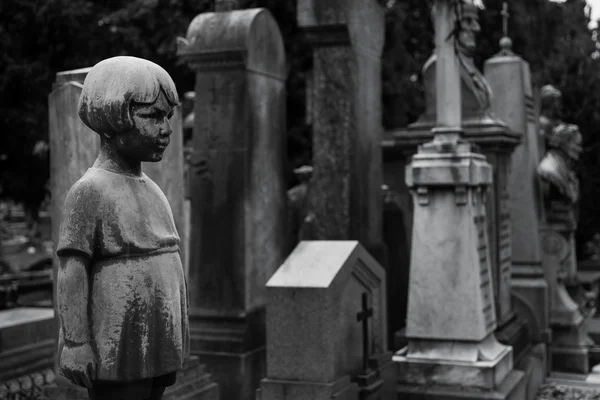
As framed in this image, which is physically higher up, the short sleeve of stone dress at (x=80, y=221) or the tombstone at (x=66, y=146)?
the tombstone at (x=66, y=146)

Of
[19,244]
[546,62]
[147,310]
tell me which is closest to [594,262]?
[546,62]

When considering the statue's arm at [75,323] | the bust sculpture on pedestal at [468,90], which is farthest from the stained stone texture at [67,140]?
the bust sculpture on pedestal at [468,90]

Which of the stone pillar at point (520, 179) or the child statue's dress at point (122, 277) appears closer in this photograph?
the child statue's dress at point (122, 277)

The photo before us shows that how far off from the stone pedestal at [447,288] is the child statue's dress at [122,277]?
3.86 m

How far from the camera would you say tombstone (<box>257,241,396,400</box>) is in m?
5.97

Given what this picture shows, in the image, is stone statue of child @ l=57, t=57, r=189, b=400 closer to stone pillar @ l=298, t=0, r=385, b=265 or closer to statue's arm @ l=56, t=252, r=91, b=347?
statue's arm @ l=56, t=252, r=91, b=347

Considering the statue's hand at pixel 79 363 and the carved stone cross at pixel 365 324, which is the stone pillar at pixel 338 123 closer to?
the carved stone cross at pixel 365 324

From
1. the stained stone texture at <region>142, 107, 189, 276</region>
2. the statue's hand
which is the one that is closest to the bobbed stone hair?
the statue's hand

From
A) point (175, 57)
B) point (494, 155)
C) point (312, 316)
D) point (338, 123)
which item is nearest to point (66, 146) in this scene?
point (312, 316)

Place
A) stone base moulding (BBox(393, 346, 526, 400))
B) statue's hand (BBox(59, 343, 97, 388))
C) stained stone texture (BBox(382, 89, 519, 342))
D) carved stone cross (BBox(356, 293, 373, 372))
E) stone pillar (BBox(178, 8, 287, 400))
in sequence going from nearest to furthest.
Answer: statue's hand (BBox(59, 343, 97, 388))
carved stone cross (BBox(356, 293, 373, 372))
stone base moulding (BBox(393, 346, 526, 400))
stone pillar (BBox(178, 8, 287, 400))
stained stone texture (BBox(382, 89, 519, 342))

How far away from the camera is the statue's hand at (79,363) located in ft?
10.7

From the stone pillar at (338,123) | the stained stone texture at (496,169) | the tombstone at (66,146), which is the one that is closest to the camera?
the tombstone at (66,146)

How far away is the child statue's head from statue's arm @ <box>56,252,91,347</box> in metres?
0.48

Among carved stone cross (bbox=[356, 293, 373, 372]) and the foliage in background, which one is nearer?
carved stone cross (bbox=[356, 293, 373, 372])
